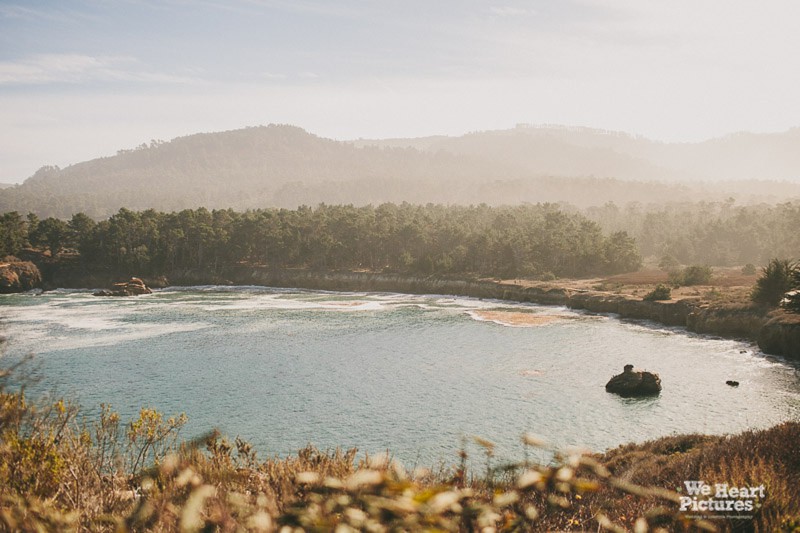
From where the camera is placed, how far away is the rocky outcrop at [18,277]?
99.6m

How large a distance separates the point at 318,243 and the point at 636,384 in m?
93.7

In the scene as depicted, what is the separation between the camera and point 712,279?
85.7m

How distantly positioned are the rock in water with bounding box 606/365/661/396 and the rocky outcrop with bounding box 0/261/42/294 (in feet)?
356

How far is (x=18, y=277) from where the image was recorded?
10275cm

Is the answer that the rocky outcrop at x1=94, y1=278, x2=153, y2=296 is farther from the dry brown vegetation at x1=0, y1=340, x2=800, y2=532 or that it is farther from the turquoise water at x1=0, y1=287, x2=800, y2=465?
the dry brown vegetation at x1=0, y1=340, x2=800, y2=532

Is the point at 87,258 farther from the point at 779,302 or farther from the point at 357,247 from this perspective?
the point at 779,302

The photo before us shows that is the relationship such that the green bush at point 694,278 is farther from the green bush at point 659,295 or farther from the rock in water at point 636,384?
the rock in water at point 636,384

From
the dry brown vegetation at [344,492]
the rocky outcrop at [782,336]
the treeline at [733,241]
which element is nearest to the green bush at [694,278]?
the rocky outcrop at [782,336]

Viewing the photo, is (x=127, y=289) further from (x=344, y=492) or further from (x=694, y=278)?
(x=344, y=492)

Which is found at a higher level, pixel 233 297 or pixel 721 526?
pixel 721 526

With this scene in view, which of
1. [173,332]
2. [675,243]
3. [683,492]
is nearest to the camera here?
[683,492]

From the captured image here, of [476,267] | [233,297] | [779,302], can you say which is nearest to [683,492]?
[779,302]

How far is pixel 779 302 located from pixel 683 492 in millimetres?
56430

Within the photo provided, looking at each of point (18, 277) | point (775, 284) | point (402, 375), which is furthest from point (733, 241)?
point (18, 277)
